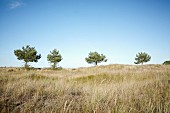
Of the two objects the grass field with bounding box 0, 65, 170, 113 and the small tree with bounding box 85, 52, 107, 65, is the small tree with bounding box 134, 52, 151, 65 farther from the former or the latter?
the grass field with bounding box 0, 65, 170, 113

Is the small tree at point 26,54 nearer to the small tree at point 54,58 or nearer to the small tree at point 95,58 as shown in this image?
the small tree at point 54,58

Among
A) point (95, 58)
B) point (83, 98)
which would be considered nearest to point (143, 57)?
point (95, 58)

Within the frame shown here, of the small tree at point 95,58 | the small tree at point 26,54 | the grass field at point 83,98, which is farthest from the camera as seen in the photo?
the small tree at point 95,58

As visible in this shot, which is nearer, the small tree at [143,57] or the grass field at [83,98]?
the grass field at [83,98]

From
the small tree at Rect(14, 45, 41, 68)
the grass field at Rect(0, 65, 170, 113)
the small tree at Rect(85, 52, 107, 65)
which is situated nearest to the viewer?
the grass field at Rect(0, 65, 170, 113)

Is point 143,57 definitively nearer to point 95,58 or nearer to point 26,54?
point 95,58

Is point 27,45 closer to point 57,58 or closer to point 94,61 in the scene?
point 57,58

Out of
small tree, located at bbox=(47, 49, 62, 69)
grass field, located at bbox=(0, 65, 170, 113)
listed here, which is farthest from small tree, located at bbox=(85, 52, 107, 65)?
grass field, located at bbox=(0, 65, 170, 113)

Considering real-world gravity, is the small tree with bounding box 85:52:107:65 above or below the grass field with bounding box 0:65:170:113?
above

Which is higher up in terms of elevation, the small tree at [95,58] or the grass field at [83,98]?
the small tree at [95,58]

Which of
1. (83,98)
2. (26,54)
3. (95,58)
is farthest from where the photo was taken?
(95,58)

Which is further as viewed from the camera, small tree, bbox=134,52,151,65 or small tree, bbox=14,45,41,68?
small tree, bbox=134,52,151,65

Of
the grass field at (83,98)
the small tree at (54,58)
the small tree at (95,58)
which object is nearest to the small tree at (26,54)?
the small tree at (54,58)

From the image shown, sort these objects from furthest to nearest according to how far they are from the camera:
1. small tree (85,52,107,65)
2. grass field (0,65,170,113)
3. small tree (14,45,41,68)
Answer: small tree (85,52,107,65) → small tree (14,45,41,68) → grass field (0,65,170,113)
